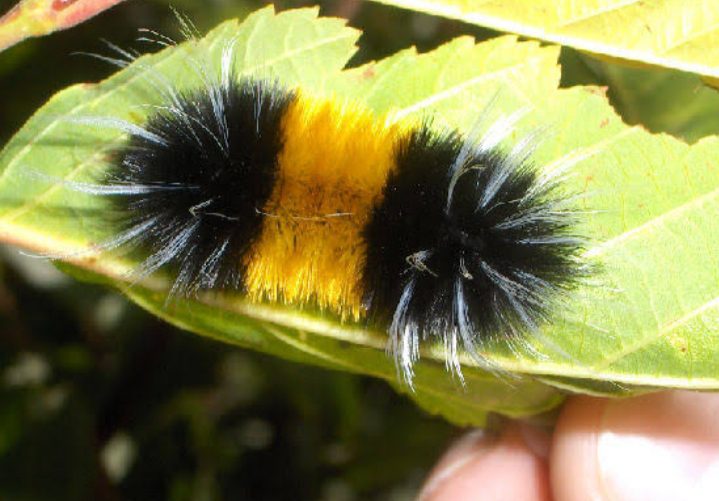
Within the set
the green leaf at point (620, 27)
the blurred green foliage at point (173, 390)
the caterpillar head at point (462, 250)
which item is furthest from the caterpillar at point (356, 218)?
the blurred green foliage at point (173, 390)

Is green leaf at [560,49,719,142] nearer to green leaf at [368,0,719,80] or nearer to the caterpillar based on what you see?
green leaf at [368,0,719,80]

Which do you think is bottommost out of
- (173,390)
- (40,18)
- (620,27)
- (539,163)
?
(173,390)

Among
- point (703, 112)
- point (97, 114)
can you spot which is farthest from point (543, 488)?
point (97, 114)

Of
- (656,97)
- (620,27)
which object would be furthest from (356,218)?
(656,97)

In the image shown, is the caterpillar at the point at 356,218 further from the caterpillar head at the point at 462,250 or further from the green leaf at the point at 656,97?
the green leaf at the point at 656,97

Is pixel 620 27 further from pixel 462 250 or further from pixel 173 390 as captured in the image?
pixel 173 390

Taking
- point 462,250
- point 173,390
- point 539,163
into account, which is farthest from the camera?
point 173,390

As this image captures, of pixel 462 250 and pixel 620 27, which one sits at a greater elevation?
pixel 620 27

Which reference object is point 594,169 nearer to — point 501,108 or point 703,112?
point 501,108
